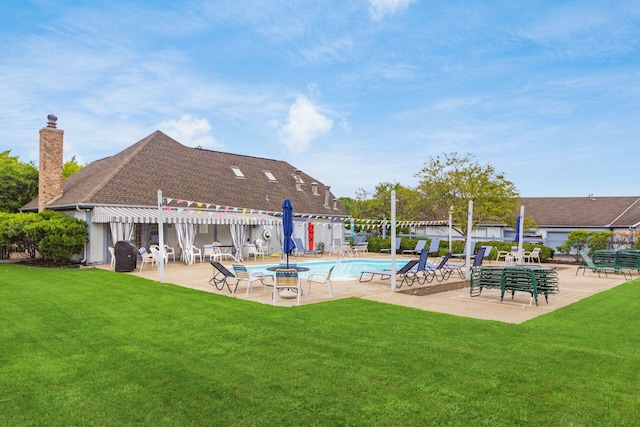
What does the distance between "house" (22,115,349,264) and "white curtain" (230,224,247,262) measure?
0.06 metres

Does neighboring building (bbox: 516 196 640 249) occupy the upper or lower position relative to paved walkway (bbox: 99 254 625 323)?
upper

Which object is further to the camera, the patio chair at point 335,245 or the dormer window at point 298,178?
the dormer window at point 298,178

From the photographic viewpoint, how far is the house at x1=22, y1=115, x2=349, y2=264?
21.8m

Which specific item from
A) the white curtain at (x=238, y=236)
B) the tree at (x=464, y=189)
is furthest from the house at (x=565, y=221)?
the white curtain at (x=238, y=236)

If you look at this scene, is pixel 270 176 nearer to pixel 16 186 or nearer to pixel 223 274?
pixel 16 186

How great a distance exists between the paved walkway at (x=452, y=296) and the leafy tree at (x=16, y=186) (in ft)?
74.9

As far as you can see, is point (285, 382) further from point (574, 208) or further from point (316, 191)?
point (574, 208)

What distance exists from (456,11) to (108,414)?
19.3 m

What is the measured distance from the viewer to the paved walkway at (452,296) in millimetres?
10445

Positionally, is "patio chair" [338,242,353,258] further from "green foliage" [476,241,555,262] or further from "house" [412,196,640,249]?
"house" [412,196,640,249]

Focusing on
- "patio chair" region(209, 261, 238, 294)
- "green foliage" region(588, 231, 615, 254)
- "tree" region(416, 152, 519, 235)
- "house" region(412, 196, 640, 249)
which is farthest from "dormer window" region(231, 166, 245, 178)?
"green foliage" region(588, 231, 615, 254)

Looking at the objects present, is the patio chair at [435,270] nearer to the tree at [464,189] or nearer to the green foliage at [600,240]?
the green foliage at [600,240]

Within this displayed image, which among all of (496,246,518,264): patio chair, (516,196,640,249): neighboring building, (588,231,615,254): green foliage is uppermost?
(516,196,640,249): neighboring building

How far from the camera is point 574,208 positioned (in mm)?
47281
